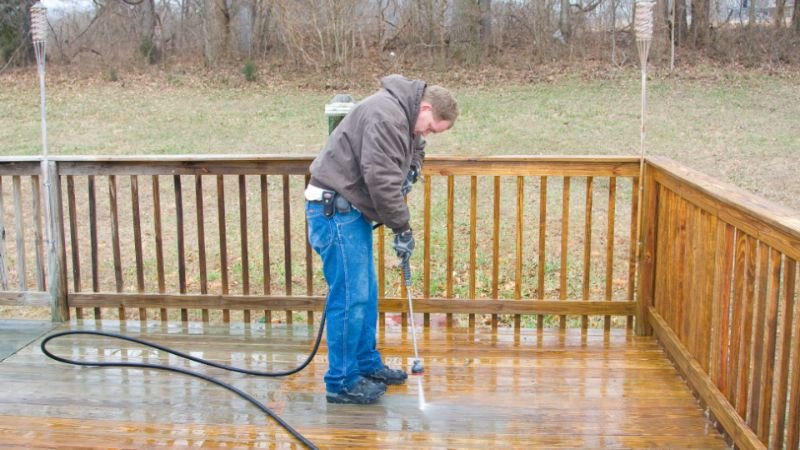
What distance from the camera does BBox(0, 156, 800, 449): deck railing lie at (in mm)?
3080

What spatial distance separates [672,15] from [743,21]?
1.78 meters

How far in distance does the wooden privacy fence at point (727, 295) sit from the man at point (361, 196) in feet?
3.97

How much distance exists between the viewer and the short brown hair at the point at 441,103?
3514 millimetres

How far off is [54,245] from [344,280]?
2147 millimetres

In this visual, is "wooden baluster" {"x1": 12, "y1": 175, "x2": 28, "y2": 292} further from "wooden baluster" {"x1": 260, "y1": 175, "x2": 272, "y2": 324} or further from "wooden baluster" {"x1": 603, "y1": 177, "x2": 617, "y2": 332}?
"wooden baluster" {"x1": 603, "y1": 177, "x2": 617, "y2": 332}

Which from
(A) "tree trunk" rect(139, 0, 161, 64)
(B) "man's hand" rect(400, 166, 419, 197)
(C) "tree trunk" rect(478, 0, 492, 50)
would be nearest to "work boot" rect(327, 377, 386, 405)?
(B) "man's hand" rect(400, 166, 419, 197)

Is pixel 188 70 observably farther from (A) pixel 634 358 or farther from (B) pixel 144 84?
(A) pixel 634 358

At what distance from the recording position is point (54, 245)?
192 inches

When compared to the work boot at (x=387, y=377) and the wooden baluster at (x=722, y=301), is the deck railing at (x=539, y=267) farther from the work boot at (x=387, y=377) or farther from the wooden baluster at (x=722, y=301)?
the work boot at (x=387, y=377)

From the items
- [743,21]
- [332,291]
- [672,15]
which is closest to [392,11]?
[672,15]

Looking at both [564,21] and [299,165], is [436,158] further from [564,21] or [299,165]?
[564,21]

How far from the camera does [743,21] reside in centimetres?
1692

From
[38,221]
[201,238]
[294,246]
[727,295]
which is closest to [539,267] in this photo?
[727,295]

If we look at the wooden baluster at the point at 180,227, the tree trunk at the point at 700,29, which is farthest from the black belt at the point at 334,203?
the tree trunk at the point at 700,29
